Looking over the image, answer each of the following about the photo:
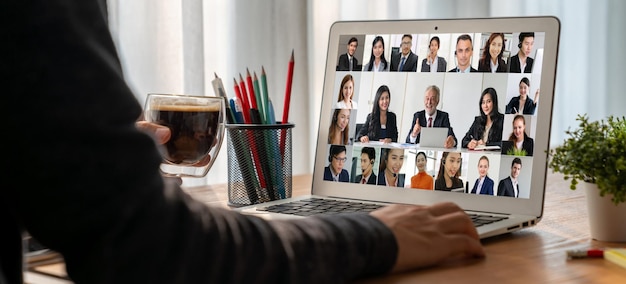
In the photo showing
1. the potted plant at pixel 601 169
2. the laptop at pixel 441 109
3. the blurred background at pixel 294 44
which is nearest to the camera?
the potted plant at pixel 601 169

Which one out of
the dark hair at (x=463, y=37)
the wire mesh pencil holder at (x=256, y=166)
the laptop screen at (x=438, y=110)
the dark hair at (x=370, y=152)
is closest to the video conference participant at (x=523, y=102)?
the laptop screen at (x=438, y=110)

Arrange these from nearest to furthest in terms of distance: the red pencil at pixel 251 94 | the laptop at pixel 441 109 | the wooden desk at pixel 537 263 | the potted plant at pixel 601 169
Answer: the wooden desk at pixel 537 263 < the potted plant at pixel 601 169 < the laptop at pixel 441 109 < the red pencil at pixel 251 94

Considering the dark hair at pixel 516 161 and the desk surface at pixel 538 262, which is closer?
the desk surface at pixel 538 262

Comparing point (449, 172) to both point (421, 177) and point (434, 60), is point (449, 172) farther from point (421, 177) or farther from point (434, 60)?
point (434, 60)

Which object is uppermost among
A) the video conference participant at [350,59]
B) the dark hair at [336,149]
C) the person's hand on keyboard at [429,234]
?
the video conference participant at [350,59]

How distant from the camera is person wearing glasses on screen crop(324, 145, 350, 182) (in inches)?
48.8

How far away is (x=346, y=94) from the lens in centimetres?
126

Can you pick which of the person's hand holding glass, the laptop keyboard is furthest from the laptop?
the person's hand holding glass

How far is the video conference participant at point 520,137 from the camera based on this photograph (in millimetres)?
1085

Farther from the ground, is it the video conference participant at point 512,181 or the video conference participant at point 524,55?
the video conference participant at point 524,55

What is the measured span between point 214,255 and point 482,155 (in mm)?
569

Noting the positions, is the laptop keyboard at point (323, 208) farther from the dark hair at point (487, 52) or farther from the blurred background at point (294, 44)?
the blurred background at point (294, 44)

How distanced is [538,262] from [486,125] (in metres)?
0.31

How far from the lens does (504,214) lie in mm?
1074
